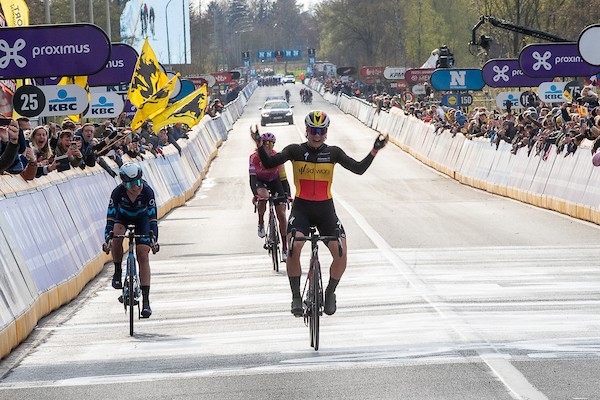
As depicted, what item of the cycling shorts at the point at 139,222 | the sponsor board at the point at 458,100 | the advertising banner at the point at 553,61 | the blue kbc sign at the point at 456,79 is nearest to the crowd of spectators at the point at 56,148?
the cycling shorts at the point at 139,222

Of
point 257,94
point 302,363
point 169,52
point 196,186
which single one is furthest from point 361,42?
point 302,363

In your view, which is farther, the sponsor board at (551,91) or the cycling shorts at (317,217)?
the sponsor board at (551,91)

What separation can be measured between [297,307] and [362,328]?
74 centimetres

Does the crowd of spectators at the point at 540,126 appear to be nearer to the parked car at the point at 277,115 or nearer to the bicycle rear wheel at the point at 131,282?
the bicycle rear wheel at the point at 131,282

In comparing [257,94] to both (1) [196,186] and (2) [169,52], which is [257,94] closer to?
(2) [169,52]

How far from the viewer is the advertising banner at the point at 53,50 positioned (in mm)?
16500

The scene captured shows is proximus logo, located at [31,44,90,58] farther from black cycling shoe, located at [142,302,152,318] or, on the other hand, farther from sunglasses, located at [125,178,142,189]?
black cycling shoe, located at [142,302,152,318]

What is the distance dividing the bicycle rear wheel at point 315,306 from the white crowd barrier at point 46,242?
8.56 ft

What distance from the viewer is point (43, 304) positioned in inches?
545

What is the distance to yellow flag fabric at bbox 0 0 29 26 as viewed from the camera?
2570cm

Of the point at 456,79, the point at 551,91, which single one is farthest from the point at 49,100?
the point at 456,79

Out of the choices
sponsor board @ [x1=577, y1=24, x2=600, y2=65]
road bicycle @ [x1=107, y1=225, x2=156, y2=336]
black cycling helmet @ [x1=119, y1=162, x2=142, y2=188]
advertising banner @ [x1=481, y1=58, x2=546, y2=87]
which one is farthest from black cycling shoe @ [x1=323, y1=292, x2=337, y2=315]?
advertising banner @ [x1=481, y1=58, x2=546, y2=87]

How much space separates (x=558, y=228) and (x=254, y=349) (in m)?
12.6

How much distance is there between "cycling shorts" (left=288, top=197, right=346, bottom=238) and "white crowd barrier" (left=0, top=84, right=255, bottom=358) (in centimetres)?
265
